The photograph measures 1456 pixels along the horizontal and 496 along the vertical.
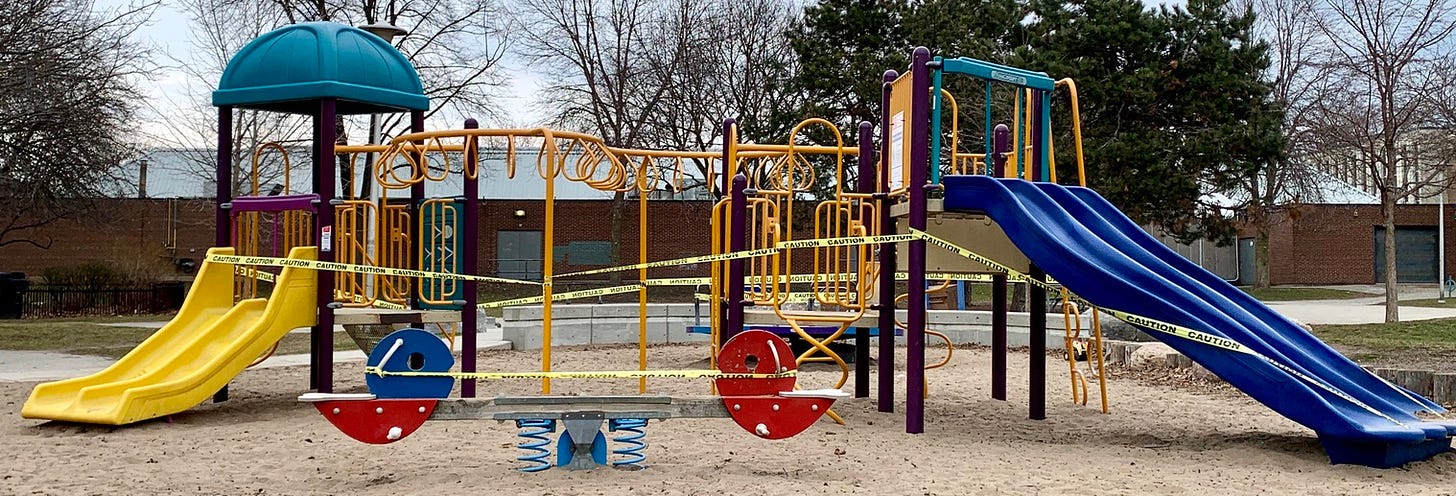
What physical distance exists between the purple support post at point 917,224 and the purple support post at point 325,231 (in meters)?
4.32

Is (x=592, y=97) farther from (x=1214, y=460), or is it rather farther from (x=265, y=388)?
(x=1214, y=460)

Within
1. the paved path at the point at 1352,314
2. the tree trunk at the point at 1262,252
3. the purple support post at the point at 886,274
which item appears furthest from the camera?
the tree trunk at the point at 1262,252

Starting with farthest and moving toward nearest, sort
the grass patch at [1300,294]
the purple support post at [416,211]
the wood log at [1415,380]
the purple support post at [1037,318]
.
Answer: the grass patch at [1300,294]
the purple support post at [416,211]
the wood log at [1415,380]
the purple support post at [1037,318]

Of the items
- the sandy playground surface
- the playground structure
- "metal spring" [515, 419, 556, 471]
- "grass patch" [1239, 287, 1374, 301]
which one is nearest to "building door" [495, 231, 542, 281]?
"grass patch" [1239, 287, 1374, 301]

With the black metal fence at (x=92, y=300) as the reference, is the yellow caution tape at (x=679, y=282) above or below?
above

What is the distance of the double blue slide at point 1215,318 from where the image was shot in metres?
7.04

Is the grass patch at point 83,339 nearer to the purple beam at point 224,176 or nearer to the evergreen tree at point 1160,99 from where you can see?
the purple beam at point 224,176

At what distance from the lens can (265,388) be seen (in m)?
11.7

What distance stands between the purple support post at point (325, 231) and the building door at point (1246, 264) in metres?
42.2

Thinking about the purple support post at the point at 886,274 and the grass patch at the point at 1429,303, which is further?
the grass patch at the point at 1429,303

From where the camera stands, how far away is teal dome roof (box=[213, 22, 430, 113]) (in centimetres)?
958

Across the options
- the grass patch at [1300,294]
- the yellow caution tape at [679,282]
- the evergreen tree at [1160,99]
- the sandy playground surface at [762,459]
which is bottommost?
the sandy playground surface at [762,459]

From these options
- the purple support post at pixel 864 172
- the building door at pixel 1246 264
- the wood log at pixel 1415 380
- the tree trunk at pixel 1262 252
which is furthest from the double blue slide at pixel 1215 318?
the building door at pixel 1246 264

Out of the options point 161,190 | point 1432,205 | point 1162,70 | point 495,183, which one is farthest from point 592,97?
point 1432,205
